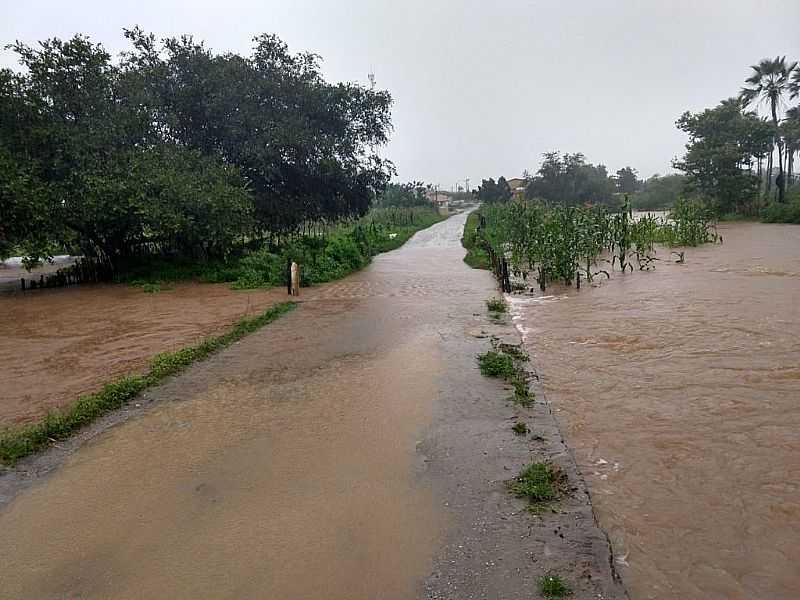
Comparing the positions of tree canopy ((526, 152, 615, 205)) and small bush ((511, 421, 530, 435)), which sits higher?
tree canopy ((526, 152, 615, 205))

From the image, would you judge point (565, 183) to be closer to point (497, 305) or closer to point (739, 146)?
point (739, 146)

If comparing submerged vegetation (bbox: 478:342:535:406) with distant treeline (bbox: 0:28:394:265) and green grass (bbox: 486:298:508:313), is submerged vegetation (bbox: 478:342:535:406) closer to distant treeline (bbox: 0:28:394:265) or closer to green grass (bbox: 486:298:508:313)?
green grass (bbox: 486:298:508:313)

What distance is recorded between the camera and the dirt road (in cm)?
327

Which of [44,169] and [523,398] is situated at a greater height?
[44,169]

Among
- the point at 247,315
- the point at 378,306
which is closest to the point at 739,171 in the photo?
the point at 378,306

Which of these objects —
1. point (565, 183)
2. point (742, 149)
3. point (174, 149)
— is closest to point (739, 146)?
point (742, 149)

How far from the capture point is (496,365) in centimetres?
708

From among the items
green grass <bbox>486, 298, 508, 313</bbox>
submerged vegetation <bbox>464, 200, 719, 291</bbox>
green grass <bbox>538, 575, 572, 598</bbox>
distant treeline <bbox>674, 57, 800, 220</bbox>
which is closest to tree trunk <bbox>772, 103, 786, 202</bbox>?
distant treeline <bbox>674, 57, 800, 220</bbox>

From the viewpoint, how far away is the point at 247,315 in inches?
456

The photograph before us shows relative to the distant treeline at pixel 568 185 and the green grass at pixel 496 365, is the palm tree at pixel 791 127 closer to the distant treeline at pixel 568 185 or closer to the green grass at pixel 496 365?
the distant treeline at pixel 568 185

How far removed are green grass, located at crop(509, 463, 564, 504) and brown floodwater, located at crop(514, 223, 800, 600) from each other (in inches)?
11.5

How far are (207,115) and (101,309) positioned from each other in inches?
317

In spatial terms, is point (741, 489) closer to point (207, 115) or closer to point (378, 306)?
point (378, 306)

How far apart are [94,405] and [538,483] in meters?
4.73
